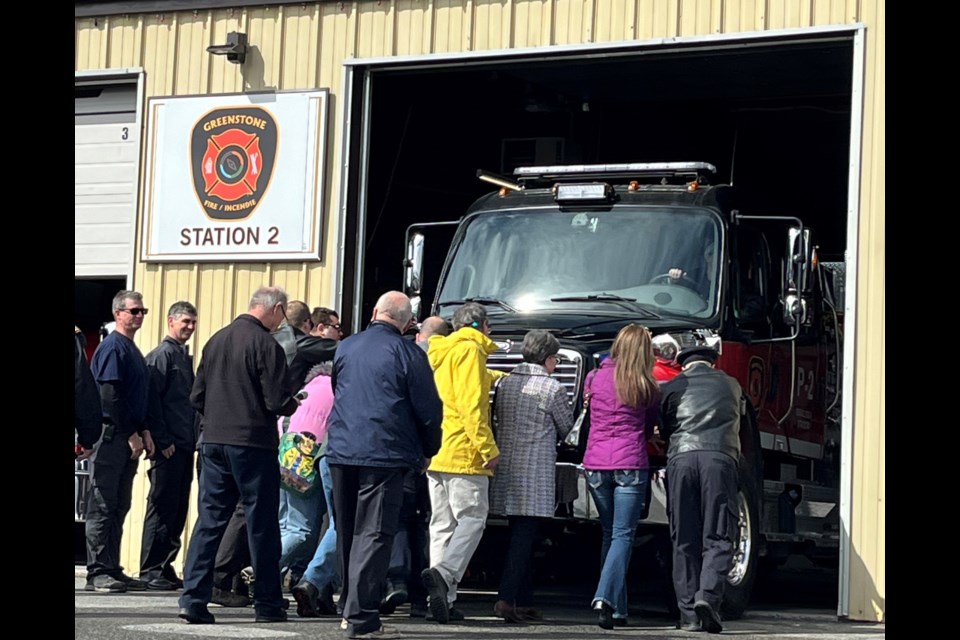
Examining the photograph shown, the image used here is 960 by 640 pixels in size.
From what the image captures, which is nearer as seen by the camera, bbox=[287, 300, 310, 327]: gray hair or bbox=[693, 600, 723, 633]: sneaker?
bbox=[693, 600, 723, 633]: sneaker

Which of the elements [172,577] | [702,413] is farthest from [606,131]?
[702,413]

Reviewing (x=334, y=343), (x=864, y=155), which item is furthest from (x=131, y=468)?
(x=864, y=155)

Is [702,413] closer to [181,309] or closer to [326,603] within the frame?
[326,603]

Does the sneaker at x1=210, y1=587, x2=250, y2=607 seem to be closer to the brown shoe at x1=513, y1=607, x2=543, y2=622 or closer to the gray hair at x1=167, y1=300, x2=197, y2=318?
the brown shoe at x1=513, y1=607, x2=543, y2=622

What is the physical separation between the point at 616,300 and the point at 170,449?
3340mm

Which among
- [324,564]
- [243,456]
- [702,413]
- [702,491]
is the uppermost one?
[702,413]

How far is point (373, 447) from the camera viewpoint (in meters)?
8.92

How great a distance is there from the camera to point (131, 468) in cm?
1182

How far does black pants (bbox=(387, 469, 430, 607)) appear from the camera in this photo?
10.2 meters

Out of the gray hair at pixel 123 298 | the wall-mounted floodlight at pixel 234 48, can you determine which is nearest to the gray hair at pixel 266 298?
the gray hair at pixel 123 298

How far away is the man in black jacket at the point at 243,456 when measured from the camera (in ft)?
30.8

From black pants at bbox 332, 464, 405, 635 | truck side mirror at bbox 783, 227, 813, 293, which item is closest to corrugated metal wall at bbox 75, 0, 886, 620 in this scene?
truck side mirror at bbox 783, 227, 813, 293
